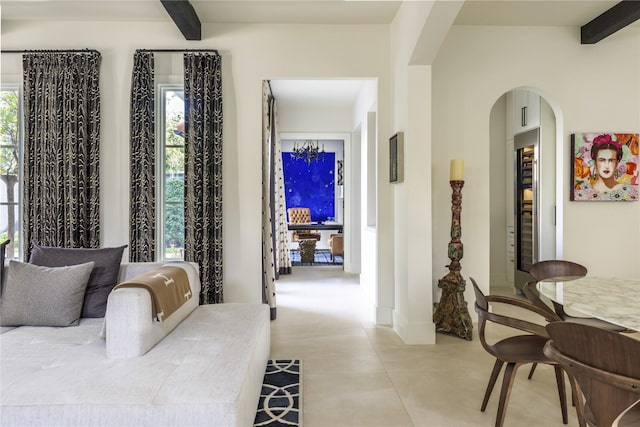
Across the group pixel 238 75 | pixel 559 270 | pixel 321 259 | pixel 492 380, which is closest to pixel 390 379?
pixel 492 380

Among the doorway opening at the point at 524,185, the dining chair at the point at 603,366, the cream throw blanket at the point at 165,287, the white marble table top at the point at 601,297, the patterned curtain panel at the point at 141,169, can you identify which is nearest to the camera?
the dining chair at the point at 603,366

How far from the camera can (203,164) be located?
3.55 m

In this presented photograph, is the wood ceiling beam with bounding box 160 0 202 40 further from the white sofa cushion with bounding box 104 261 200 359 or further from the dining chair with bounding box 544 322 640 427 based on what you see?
the dining chair with bounding box 544 322 640 427

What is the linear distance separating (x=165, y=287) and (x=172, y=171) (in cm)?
188

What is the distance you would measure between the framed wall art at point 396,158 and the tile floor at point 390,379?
146cm

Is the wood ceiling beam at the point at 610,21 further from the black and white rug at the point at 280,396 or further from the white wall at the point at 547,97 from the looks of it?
the black and white rug at the point at 280,396

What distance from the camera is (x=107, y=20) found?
11.8 ft

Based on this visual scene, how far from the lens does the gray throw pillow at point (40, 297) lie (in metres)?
2.25

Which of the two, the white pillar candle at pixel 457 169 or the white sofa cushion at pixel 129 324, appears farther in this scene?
the white pillar candle at pixel 457 169

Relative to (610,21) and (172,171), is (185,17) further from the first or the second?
(610,21)

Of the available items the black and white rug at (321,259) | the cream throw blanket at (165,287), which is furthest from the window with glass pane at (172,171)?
the black and white rug at (321,259)

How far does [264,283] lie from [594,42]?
4135 mm

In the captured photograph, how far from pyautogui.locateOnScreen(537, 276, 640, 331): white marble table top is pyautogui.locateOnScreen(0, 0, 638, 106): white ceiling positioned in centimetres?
253

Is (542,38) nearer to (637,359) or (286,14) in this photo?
(286,14)
